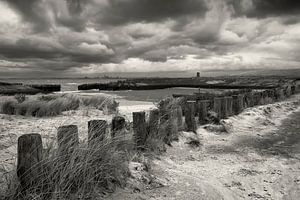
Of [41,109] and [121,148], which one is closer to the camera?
[121,148]

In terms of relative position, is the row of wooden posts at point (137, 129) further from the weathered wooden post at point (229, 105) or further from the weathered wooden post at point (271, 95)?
the weathered wooden post at point (271, 95)

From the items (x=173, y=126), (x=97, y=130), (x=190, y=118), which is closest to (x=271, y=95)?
(x=190, y=118)

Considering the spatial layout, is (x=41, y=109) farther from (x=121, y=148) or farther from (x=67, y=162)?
(x=67, y=162)

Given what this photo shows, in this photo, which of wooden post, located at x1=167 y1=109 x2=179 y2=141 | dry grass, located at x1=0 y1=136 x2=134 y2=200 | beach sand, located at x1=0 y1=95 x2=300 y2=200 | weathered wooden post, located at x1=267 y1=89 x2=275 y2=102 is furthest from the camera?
weathered wooden post, located at x1=267 y1=89 x2=275 y2=102

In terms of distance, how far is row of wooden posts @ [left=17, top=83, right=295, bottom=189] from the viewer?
282 centimetres

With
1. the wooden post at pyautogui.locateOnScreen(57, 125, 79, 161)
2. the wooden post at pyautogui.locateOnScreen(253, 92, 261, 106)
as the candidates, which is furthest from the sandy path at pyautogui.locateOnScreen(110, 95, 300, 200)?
the wooden post at pyautogui.locateOnScreen(253, 92, 261, 106)

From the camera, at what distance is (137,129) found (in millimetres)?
4832

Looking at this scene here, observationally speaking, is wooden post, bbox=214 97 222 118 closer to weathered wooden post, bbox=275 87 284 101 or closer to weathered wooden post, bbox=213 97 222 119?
weathered wooden post, bbox=213 97 222 119

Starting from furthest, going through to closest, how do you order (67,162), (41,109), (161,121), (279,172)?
1. (41,109)
2. (161,121)
3. (279,172)
4. (67,162)

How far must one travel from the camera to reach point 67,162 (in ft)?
9.98

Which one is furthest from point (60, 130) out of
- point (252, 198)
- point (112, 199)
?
point (252, 198)

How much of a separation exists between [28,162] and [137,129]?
2245 mm

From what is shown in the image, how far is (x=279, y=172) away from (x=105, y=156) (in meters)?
2.93

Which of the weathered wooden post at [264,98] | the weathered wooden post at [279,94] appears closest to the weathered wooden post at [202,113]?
the weathered wooden post at [264,98]
